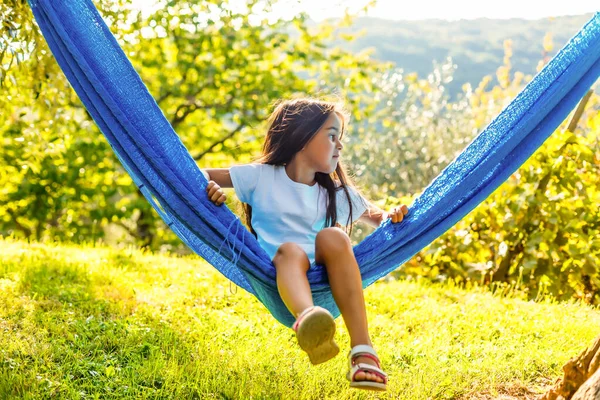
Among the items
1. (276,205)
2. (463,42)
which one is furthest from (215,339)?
(463,42)

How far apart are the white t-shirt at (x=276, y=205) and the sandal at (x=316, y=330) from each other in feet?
1.85

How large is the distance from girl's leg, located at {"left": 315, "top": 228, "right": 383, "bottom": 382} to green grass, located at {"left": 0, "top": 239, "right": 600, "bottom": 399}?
1.58 feet

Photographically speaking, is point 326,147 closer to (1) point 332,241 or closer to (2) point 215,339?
(1) point 332,241

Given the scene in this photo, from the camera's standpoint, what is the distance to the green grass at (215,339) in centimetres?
229

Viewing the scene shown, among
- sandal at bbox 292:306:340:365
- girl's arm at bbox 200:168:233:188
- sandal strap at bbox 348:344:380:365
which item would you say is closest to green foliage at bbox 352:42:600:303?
girl's arm at bbox 200:168:233:188

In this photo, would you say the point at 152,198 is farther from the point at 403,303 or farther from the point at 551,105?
the point at 403,303

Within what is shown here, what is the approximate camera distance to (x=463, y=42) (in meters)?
27.3

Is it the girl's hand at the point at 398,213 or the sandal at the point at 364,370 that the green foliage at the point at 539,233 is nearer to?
the girl's hand at the point at 398,213

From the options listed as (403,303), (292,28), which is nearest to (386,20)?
(292,28)

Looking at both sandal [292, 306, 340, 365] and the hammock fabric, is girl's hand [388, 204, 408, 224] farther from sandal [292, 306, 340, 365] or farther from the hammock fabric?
sandal [292, 306, 340, 365]

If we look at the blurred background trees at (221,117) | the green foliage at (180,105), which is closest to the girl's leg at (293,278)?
the blurred background trees at (221,117)

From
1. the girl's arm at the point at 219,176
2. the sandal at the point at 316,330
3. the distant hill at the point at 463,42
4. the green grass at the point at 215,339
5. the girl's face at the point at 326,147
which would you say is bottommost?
the green grass at the point at 215,339

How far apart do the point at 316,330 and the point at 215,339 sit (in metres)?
1.07

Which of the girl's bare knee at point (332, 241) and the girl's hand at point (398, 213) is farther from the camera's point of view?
the girl's hand at point (398, 213)
